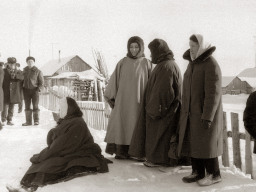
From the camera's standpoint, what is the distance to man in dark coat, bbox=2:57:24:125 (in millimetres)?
10336

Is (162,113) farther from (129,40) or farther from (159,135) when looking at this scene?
Result: (129,40)

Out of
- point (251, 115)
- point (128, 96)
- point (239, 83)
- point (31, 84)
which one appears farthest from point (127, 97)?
point (239, 83)

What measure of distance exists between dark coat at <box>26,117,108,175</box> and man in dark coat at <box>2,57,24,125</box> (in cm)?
592

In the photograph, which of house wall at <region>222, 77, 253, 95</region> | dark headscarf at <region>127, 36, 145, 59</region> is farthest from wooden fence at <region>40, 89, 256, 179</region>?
house wall at <region>222, 77, 253, 95</region>

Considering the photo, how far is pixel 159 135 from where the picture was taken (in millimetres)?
4938

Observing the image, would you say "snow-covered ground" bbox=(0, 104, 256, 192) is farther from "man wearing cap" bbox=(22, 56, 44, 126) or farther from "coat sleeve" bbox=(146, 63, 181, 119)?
"man wearing cap" bbox=(22, 56, 44, 126)

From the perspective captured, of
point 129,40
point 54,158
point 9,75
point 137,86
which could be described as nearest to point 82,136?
point 54,158

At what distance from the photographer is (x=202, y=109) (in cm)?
438

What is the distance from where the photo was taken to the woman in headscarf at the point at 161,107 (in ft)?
16.2

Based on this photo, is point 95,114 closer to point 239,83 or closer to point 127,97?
point 127,97

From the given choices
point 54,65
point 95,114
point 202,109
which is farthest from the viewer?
point 54,65

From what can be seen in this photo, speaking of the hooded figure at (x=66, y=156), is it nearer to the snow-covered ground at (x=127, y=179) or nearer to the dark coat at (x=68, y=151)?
the dark coat at (x=68, y=151)

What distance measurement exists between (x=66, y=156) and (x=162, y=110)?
55.7 inches

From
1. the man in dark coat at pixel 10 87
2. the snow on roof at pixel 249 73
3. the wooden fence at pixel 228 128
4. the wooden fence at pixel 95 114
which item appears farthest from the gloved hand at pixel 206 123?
the snow on roof at pixel 249 73
